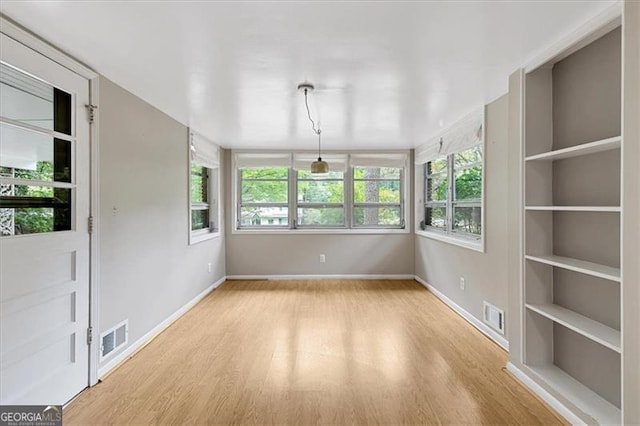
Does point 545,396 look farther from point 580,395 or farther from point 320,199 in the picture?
point 320,199

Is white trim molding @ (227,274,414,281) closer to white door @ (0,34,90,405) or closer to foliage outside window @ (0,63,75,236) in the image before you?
white door @ (0,34,90,405)

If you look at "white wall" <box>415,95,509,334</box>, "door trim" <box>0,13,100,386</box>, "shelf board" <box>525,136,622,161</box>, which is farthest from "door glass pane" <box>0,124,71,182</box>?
"white wall" <box>415,95,509,334</box>

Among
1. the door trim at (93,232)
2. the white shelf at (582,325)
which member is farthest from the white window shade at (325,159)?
the white shelf at (582,325)

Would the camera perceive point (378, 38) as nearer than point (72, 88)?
Yes

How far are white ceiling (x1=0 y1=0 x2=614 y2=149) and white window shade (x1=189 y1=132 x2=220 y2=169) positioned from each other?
92cm

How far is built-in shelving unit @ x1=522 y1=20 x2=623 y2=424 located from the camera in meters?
1.79

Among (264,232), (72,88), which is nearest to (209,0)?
(72,88)

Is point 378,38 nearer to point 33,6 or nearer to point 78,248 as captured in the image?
point 33,6

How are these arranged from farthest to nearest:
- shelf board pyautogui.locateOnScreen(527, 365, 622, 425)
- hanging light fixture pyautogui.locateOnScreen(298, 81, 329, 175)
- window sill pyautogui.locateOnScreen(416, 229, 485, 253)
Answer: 1. window sill pyautogui.locateOnScreen(416, 229, 485, 253)
2. hanging light fixture pyautogui.locateOnScreen(298, 81, 329, 175)
3. shelf board pyautogui.locateOnScreen(527, 365, 622, 425)

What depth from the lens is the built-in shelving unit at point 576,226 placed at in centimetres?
179

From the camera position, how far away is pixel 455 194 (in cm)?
410

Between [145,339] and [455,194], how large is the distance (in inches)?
149

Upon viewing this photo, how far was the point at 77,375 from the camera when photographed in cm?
210

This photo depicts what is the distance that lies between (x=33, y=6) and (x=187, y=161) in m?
2.35
